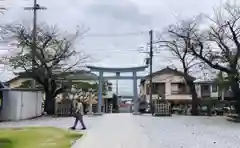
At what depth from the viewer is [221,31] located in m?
24.8

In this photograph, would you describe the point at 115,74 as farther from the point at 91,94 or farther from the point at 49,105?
the point at 49,105

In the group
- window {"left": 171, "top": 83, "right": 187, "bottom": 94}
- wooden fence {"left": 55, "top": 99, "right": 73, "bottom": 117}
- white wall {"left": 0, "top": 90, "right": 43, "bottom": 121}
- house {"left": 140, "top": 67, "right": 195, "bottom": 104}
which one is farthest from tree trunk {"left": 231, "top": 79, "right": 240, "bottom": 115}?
window {"left": 171, "top": 83, "right": 187, "bottom": 94}

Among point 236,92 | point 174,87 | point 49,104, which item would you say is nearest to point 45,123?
point 49,104

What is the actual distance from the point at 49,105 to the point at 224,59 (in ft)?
48.1

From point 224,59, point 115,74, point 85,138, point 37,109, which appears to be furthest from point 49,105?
point 85,138

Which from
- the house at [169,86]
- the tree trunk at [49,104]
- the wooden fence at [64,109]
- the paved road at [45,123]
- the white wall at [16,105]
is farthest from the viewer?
the house at [169,86]

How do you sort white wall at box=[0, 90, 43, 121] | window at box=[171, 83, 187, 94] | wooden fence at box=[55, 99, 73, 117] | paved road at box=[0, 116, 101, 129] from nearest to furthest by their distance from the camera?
paved road at box=[0, 116, 101, 129] → white wall at box=[0, 90, 43, 121] → wooden fence at box=[55, 99, 73, 117] → window at box=[171, 83, 187, 94]

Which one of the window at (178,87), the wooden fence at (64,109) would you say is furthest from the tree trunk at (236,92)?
the window at (178,87)

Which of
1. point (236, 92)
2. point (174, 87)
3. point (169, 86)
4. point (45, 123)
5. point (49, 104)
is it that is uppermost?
point (169, 86)

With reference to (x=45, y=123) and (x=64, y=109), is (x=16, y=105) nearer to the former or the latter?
(x=45, y=123)

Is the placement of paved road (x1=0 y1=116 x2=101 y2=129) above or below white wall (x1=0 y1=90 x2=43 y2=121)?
below

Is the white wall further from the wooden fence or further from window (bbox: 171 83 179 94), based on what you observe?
window (bbox: 171 83 179 94)

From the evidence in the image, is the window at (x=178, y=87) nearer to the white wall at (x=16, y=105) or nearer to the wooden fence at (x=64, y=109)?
the wooden fence at (x=64, y=109)

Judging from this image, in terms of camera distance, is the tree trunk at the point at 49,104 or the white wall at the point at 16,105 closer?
the white wall at the point at 16,105
